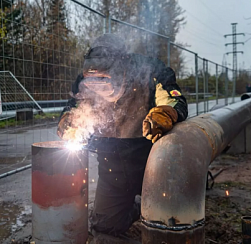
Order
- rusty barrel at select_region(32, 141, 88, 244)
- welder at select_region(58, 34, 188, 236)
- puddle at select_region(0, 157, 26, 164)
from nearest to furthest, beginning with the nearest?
rusty barrel at select_region(32, 141, 88, 244) < welder at select_region(58, 34, 188, 236) < puddle at select_region(0, 157, 26, 164)

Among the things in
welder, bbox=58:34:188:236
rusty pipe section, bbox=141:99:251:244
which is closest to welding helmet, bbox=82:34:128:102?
welder, bbox=58:34:188:236

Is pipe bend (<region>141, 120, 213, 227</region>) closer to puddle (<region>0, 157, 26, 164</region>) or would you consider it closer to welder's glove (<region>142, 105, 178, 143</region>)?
welder's glove (<region>142, 105, 178, 143</region>)

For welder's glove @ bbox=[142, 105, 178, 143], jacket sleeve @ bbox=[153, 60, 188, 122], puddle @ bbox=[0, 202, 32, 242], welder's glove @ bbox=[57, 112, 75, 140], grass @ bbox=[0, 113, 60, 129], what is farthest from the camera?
grass @ bbox=[0, 113, 60, 129]

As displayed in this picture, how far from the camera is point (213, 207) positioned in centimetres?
343

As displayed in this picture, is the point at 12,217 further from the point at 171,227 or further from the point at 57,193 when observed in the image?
the point at 171,227

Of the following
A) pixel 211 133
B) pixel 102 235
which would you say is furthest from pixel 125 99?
pixel 102 235

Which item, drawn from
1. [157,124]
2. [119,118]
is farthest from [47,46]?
[157,124]

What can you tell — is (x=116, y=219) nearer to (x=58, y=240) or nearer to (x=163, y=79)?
(x=58, y=240)

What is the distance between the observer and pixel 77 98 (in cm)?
304

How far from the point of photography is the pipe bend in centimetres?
171

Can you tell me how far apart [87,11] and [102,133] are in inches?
103

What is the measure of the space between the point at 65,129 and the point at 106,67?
0.64 meters

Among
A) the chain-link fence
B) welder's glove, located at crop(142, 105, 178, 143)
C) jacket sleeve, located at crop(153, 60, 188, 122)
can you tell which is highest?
the chain-link fence

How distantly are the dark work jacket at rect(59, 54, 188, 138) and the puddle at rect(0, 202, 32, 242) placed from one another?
3.50ft
